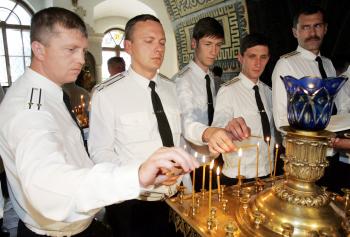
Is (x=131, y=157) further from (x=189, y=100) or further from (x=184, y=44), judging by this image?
(x=184, y=44)

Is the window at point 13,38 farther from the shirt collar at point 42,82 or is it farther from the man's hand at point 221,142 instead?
the man's hand at point 221,142

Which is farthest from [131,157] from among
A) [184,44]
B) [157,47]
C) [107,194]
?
[184,44]

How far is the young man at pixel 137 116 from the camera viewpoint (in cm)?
226

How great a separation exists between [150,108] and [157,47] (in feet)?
1.77

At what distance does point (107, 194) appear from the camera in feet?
3.47

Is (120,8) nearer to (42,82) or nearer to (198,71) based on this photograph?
(198,71)

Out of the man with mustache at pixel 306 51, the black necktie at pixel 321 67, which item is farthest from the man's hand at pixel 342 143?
the black necktie at pixel 321 67

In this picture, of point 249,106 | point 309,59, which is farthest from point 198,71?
point 309,59

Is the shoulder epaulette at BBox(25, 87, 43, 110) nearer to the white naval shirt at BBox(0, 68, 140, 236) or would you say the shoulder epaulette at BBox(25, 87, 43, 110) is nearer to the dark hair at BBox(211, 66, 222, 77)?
the white naval shirt at BBox(0, 68, 140, 236)

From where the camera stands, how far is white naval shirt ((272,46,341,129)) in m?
2.71

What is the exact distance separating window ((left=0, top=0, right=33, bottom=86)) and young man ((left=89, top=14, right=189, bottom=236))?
894 centimetres

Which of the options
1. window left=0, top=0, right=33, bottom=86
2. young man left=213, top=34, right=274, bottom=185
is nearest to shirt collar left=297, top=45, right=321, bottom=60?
young man left=213, top=34, right=274, bottom=185

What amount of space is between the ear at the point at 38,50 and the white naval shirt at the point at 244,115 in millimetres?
1734

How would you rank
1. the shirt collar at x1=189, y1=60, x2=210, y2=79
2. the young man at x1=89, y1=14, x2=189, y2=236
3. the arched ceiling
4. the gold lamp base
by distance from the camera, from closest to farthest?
the gold lamp base < the young man at x1=89, y1=14, x2=189, y2=236 < the shirt collar at x1=189, y1=60, x2=210, y2=79 < the arched ceiling
